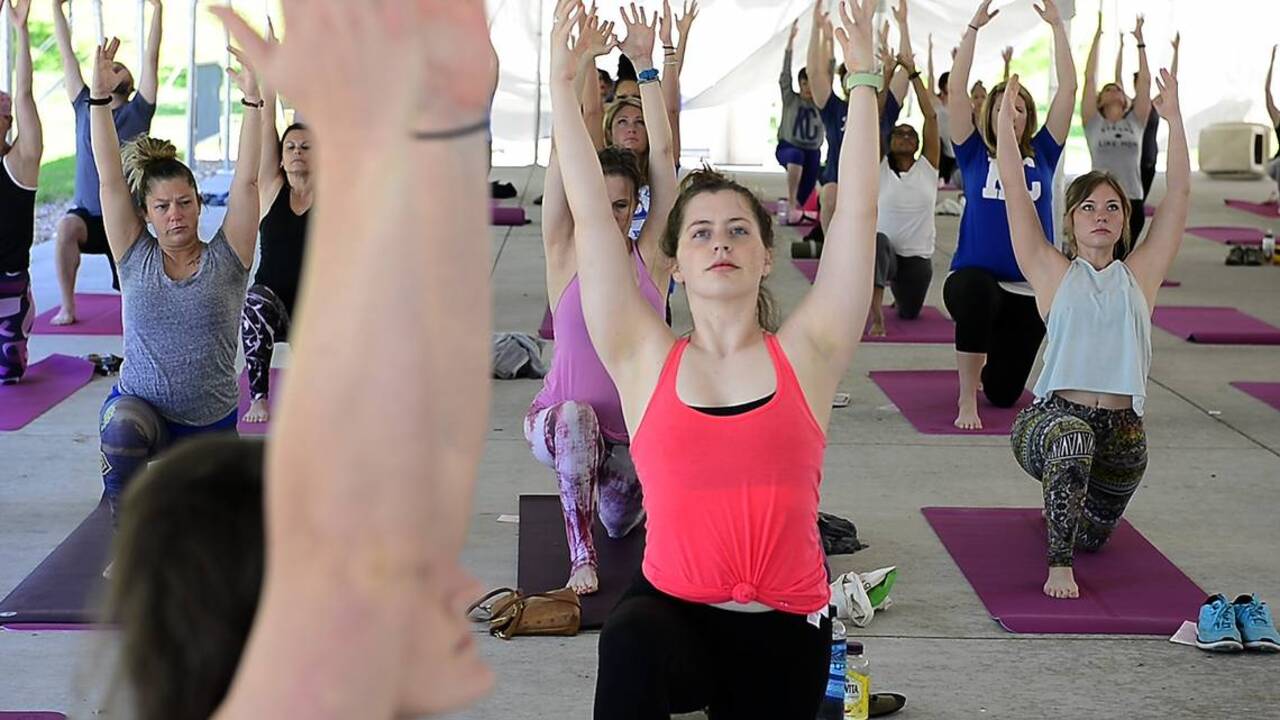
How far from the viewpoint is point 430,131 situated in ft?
2.21

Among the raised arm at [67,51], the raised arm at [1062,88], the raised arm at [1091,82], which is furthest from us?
the raised arm at [1091,82]

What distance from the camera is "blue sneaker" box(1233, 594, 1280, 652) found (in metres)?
4.06

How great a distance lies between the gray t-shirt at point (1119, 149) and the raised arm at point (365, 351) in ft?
30.4

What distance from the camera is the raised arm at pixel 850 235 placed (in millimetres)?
2623

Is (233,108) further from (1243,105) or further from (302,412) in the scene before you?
(302,412)

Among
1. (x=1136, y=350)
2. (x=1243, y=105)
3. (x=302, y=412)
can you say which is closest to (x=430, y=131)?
(x=302, y=412)

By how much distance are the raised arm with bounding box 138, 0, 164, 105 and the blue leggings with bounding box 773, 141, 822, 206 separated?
6.28 meters

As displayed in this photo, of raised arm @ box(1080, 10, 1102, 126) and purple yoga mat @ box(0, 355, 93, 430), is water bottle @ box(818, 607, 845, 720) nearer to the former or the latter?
purple yoga mat @ box(0, 355, 93, 430)

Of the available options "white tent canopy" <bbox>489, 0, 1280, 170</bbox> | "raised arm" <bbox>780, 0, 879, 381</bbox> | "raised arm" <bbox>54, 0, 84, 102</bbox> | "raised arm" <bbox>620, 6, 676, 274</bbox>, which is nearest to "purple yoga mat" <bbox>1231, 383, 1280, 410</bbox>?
"raised arm" <bbox>620, 6, 676, 274</bbox>

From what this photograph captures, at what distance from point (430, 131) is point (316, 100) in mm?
50

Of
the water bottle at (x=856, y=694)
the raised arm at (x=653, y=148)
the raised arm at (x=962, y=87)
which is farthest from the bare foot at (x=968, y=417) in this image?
the water bottle at (x=856, y=694)

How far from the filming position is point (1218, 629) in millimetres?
4062

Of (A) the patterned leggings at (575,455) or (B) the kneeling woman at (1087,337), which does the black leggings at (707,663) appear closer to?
A: (A) the patterned leggings at (575,455)

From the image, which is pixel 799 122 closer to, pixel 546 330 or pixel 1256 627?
pixel 546 330
